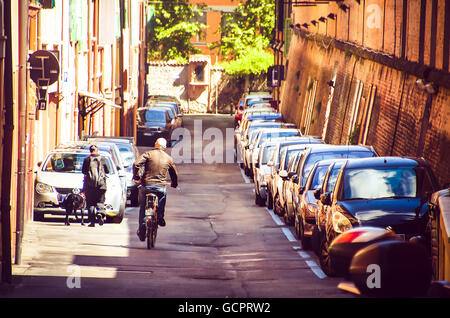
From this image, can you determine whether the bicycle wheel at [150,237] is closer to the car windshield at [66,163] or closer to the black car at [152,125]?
the car windshield at [66,163]

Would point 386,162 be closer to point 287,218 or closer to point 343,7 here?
point 287,218

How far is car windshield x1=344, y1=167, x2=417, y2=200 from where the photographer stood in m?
13.7

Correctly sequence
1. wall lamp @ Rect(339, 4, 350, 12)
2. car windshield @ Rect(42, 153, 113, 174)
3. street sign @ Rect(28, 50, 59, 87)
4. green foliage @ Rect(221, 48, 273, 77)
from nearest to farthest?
street sign @ Rect(28, 50, 59, 87) → car windshield @ Rect(42, 153, 113, 174) → wall lamp @ Rect(339, 4, 350, 12) → green foliage @ Rect(221, 48, 273, 77)

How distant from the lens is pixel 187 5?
8025cm

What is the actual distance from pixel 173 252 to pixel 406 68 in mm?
9733

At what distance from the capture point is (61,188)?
2081 centimetres

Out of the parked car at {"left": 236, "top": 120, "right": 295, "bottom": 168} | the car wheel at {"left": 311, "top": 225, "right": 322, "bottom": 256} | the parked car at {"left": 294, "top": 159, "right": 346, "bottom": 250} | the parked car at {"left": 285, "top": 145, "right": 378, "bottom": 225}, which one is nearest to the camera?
the car wheel at {"left": 311, "top": 225, "right": 322, "bottom": 256}

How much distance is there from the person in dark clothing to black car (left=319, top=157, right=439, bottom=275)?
21.7 feet

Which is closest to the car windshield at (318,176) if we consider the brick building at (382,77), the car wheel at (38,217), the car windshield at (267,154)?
the brick building at (382,77)

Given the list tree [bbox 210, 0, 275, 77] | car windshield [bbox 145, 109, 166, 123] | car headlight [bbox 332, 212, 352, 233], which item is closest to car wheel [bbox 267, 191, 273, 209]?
car headlight [bbox 332, 212, 352, 233]

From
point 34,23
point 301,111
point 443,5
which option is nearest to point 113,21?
point 301,111

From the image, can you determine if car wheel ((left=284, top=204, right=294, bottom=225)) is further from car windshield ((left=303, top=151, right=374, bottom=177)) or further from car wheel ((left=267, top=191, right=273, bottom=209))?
car wheel ((left=267, top=191, right=273, bottom=209))

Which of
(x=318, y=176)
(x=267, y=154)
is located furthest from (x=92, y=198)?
(x=267, y=154)
